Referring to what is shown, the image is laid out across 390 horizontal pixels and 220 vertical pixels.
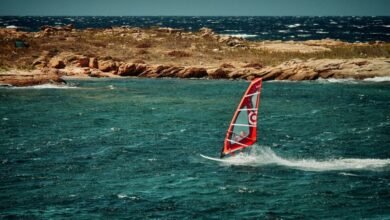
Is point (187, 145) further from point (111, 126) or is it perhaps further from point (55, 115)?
point (55, 115)

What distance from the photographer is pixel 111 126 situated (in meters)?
51.7

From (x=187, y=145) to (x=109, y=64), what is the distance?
155 feet

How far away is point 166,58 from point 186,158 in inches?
2294

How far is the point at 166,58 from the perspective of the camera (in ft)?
317

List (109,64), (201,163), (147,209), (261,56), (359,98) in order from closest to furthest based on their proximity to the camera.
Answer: (147,209)
(201,163)
(359,98)
(109,64)
(261,56)

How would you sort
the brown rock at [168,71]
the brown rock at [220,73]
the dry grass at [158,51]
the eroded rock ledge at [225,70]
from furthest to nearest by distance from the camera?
the dry grass at [158,51], the brown rock at [168,71], the brown rock at [220,73], the eroded rock ledge at [225,70]

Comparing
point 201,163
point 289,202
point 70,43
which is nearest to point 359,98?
point 201,163

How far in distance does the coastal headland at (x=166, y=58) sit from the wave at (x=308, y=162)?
138 ft

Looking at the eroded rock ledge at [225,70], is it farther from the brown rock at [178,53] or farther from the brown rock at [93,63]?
the brown rock at [178,53]

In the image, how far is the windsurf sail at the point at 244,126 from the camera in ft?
125

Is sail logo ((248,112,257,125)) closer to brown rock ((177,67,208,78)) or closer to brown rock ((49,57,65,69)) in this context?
brown rock ((177,67,208,78))

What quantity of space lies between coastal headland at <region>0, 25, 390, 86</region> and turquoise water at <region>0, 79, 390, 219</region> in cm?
1357

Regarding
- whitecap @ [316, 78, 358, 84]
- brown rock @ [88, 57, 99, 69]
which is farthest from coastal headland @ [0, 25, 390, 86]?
whitecap @ [316, 78, 358, 84]

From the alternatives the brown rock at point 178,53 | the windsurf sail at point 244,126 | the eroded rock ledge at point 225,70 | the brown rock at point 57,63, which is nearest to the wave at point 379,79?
the eroded rock ledge at point 225,70
